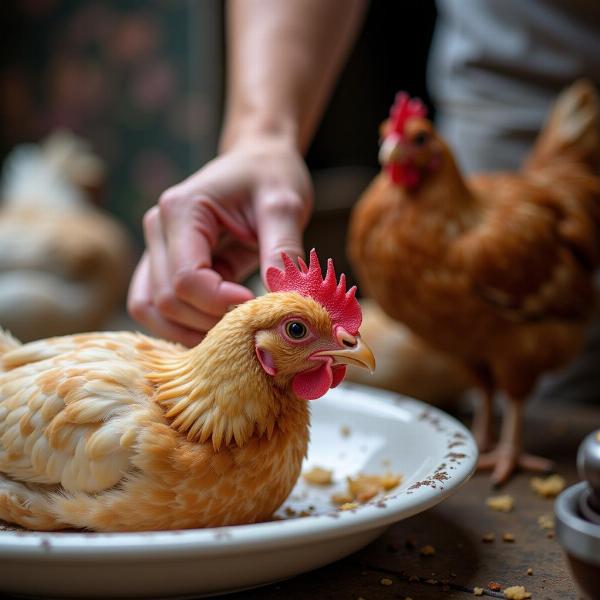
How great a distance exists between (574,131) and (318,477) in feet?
3.17

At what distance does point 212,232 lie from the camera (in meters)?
1.10

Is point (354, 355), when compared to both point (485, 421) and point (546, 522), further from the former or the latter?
point (485, 421)

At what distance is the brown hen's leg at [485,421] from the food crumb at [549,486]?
243 mm

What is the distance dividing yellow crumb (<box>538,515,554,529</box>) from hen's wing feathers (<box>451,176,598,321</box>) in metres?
0.43

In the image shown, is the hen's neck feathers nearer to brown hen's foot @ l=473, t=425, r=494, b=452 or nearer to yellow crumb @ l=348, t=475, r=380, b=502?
yellow crumb @ l=348, t=475, r=380, b=502

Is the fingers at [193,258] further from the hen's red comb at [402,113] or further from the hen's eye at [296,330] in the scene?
the hen's red comb at [402,113]

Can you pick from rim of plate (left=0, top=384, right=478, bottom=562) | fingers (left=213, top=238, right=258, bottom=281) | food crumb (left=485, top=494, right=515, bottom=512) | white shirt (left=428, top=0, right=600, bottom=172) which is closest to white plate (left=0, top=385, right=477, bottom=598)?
rim of plate (left=0, top=384, right=478, bottom=562)

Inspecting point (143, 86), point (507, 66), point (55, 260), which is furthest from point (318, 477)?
point (143, 86)

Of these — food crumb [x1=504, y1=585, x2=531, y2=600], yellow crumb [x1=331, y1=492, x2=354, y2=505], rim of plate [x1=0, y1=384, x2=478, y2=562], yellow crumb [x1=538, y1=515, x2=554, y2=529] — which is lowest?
yellow crumb [x1=538, y1=515, x2=554, y2=529]

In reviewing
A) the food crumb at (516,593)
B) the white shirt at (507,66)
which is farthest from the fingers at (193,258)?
the white shirt at (507,66)

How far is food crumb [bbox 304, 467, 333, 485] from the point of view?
1.11 metres

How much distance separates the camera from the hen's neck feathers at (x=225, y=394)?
0.85 m

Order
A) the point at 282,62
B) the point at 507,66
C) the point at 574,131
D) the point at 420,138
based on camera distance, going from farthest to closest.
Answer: the point at 507,66 < the point at 574,131 < the point at 420,138 < the point at 282,62

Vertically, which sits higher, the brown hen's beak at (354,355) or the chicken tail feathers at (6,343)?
the brown hen's beak at (354,355)
